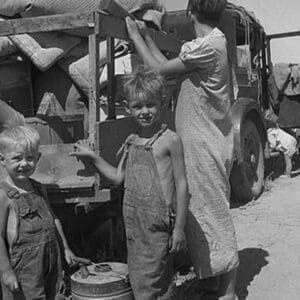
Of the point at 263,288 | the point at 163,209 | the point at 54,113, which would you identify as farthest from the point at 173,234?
the point at 54,113

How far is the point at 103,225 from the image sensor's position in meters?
3.97

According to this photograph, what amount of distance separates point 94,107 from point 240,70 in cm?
407

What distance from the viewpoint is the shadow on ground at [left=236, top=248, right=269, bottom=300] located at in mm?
3666

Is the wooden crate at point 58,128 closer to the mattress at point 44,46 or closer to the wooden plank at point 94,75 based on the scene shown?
the mattress at point 44,46

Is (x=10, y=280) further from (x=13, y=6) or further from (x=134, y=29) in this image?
(x=13, y=6)

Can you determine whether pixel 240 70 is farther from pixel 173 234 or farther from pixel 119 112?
pixel 173 234

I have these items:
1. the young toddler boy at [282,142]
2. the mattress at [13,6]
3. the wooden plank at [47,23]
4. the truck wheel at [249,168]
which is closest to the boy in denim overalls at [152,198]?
the wooden plank at [47,23]

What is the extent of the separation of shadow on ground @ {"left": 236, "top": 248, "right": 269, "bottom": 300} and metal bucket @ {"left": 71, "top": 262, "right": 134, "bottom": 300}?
1.04 metres

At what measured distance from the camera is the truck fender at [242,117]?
241 inches

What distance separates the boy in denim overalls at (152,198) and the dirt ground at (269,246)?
0.84 m

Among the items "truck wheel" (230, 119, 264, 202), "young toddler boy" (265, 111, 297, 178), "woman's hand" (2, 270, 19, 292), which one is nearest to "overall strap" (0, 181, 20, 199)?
"woman's hand" (2, 270, 19, 292)

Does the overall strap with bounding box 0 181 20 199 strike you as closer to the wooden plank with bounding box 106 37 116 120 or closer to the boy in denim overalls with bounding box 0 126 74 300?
the boy in denim overalls with bounding box 0 126 74 300

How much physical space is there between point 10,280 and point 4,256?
104 millimetres

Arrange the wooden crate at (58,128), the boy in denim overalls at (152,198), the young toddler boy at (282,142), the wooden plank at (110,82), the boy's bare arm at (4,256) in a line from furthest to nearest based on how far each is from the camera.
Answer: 1. the young toddler boy at (282,142)
2. the wooden crate at (58,128)
3. the wooden plank at (110,82)
4. the boy in denim overalls at (152,198)
5. the boy's bare arm at (4,256)
